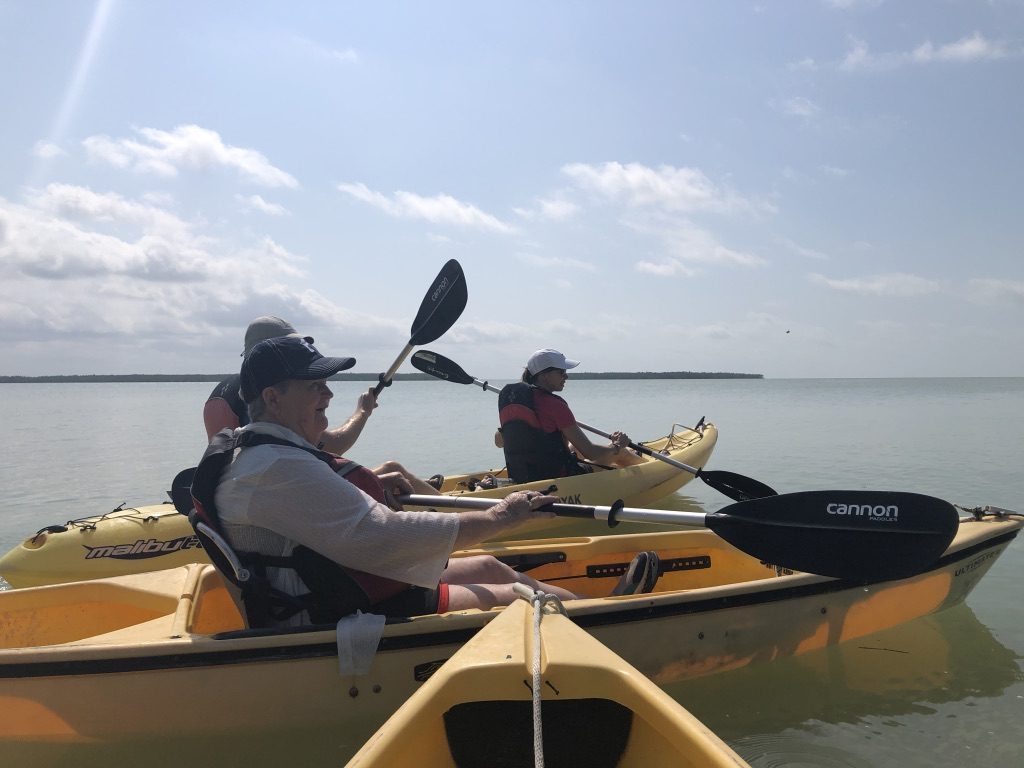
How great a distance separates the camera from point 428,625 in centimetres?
304

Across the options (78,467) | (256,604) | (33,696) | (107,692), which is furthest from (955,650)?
(78,467)

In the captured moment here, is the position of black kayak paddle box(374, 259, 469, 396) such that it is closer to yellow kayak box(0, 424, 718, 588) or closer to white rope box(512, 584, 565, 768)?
yellow kayak box(0, 424, 718, 588)

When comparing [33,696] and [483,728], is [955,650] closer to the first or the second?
[483,728]

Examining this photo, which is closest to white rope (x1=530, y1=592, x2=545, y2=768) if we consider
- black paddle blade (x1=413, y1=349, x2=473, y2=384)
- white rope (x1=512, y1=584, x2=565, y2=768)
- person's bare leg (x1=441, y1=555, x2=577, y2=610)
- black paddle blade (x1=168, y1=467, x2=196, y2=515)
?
white rope (x1=512, y1=584, x2=565, y2=768)

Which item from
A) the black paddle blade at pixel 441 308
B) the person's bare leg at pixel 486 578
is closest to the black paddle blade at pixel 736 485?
the person's bare leg at pixel 486 578

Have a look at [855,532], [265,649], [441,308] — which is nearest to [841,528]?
[855,532]

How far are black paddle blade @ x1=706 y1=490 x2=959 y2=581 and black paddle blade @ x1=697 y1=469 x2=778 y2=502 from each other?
109 cm

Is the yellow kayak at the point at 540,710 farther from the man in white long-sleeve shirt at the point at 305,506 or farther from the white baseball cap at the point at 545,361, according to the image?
the white baseball cap at the point at 545,361

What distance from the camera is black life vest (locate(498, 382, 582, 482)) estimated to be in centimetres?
702

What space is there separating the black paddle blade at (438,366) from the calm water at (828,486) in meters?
3.36

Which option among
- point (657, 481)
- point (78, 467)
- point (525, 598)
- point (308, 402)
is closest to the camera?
point (308, 402)

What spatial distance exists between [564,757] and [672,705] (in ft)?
1.71

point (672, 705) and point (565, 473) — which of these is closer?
point (672, 705)

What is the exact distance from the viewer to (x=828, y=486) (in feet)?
35.4
